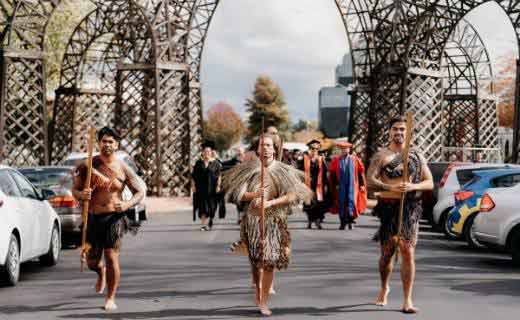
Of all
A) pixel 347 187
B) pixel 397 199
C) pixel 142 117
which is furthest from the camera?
pixel 142 117

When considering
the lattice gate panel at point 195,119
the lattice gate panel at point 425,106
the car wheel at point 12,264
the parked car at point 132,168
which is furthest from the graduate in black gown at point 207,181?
the lattice gate panel at point 195,119

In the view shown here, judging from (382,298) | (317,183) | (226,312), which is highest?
(317,183)

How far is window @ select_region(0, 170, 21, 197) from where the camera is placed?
1004 cm

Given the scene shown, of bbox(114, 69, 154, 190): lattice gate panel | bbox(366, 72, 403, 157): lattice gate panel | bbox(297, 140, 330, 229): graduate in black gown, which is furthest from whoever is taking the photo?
bbox(366, 72, 403, 157): lattice gate panel

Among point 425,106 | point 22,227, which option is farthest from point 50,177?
point 425,106

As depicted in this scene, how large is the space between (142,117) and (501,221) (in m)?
16.5

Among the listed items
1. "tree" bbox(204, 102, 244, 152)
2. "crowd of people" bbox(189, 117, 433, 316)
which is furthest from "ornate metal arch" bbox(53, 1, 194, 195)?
"tree" bbox(204, 102, 244, 152)

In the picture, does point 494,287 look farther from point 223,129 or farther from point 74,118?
point 223,129

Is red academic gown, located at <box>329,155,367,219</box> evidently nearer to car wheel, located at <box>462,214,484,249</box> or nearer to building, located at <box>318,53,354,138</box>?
car wheel, located at <box>462,214,484,249</box>

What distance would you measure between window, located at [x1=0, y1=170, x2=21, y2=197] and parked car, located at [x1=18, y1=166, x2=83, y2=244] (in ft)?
8.40

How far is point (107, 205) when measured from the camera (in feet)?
26.9

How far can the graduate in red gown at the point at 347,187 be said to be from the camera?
17969mm

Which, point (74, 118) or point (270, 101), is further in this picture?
point (270, 101)

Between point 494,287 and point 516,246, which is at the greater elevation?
point 516,246
